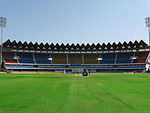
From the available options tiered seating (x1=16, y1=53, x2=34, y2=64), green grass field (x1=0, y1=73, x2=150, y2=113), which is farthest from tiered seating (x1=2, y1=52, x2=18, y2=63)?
green grass field (x1=0, y1=73, x2=150, y2=113)

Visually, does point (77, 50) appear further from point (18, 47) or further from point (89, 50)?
point (18, 47)

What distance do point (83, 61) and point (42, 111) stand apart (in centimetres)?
8954

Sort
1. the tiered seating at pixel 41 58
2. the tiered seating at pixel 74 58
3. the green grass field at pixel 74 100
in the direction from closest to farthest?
the green grass field at pixel 74 100, the tiered seating at pixel 41 58, the tiered seating at pixel 74 58

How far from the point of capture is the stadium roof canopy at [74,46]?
90125 millimetres

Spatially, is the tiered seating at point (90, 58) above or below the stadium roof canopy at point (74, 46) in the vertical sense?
below

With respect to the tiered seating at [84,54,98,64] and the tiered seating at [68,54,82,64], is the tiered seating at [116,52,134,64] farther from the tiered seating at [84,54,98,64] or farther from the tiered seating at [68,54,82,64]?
the tiered seating at [68,54,82,64]

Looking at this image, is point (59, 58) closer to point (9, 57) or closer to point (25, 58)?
point (25, 58)

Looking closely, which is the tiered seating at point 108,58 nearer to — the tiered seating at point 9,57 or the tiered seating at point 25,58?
the tiered seating at point 25,58

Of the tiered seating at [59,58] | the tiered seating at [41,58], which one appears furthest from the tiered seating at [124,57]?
the tiered seating at [41,58]

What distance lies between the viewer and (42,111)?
4.74 meters

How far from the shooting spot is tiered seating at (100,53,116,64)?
89.6 meters

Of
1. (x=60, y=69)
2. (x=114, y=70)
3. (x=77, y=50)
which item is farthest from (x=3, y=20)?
(x=114, y=70)

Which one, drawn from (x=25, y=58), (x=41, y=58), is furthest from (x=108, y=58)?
(x=25, y=58)

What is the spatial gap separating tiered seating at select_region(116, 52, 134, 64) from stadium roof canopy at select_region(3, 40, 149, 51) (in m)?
4.80
